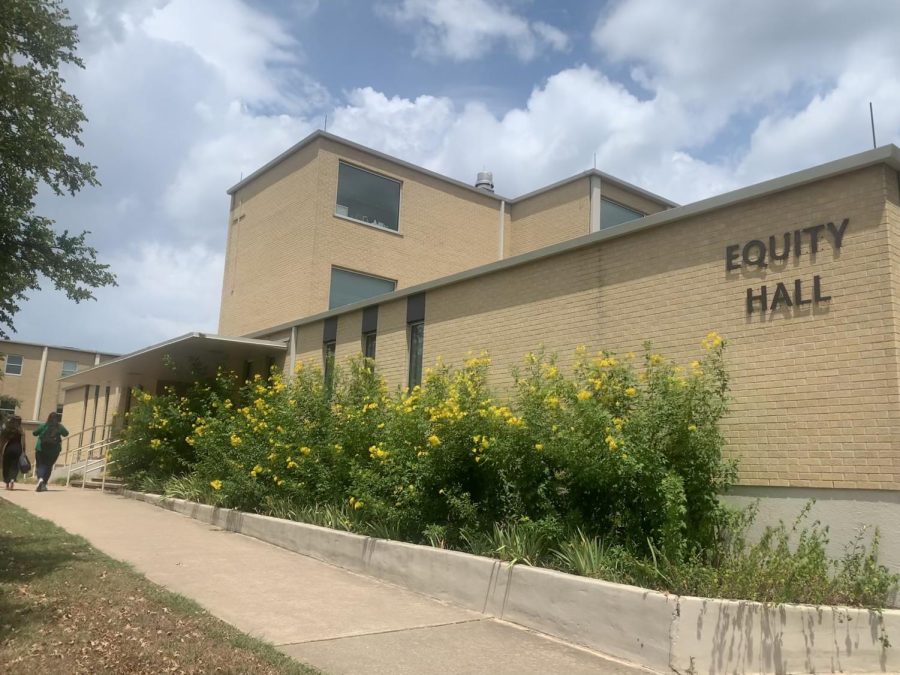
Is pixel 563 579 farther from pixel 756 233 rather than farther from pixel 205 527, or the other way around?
pixel 205 527

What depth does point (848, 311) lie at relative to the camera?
22.6 ft

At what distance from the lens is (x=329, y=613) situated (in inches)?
264

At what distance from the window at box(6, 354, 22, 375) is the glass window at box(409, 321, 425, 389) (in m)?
42.9

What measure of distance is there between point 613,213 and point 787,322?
13.6 meters

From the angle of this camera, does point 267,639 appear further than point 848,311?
No

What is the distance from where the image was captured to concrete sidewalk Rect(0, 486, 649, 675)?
5484 mm

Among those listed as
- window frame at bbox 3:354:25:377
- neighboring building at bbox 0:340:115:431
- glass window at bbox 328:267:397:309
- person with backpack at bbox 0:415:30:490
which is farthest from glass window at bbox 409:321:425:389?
window frame at bbox 3:354:25:377

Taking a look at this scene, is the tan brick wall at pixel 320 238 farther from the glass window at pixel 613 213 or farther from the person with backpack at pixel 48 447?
the person with backpack at pixel 48 447

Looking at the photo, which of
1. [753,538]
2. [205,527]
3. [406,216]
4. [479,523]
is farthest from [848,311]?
[406,216]

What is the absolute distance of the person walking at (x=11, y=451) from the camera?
659 inches

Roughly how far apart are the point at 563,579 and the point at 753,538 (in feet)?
6.83

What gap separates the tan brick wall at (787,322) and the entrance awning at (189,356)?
28.9 ft

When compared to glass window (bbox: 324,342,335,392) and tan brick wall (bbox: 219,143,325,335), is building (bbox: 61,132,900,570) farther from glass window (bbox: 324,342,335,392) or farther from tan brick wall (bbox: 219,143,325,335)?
tan brick wall (bbox: 219,143,325,335)

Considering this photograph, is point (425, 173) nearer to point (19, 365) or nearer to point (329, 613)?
point (329, 613)
